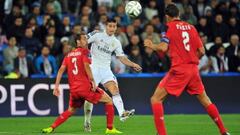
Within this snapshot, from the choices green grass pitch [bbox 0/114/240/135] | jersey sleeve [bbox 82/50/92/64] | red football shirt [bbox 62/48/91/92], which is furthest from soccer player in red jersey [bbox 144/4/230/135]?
red football shirt [bbox 62/48/91/92]

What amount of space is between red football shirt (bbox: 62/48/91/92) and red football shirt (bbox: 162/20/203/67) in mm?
2601

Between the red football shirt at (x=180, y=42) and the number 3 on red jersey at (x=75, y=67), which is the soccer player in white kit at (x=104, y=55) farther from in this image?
the red football shirt at (x=180, y=42)

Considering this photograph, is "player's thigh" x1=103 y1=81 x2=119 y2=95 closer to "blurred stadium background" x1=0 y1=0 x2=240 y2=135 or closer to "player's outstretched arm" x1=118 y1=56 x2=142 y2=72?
"player's outstretched arm" x1=118 y1=56 x2=142 y2=72

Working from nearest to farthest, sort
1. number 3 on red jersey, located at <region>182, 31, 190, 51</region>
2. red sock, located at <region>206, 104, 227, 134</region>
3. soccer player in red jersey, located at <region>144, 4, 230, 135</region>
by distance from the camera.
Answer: soccer player in red jersey, located at <region>144, 4, 230, 135</region> < number 3 on red jersey, located at <region>182, 31, 190, 51</region> < red sock, located at <region>206, 104, 227, 134</region>

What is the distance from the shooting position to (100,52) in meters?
14.3

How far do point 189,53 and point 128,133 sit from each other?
2670 millimetres

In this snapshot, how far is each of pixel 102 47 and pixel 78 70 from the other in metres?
0.95

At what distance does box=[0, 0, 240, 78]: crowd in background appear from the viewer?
A: 792 inches

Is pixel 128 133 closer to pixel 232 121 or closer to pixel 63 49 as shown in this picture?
pixel 232 121

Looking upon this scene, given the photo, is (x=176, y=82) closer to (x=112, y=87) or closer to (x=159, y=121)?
(x=159, y=121)

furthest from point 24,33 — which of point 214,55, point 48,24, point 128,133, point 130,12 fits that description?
point 128,133

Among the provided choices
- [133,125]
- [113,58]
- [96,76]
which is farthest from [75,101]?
[113,58]

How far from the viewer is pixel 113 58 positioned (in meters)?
20.5

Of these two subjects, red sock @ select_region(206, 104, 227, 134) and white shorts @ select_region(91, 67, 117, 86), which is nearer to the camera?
red sock @ select_region(206, 104, 227, 134)
